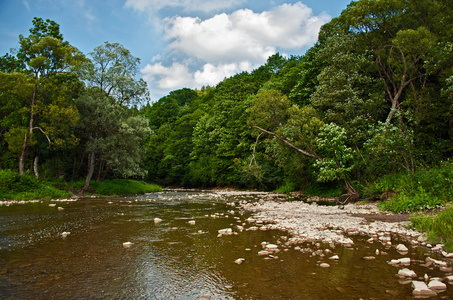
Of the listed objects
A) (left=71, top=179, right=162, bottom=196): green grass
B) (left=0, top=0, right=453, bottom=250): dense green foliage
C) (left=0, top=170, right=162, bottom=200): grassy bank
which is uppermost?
(left=0, top=0, right=453, bottom=250): dense green foliage

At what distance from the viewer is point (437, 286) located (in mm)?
3723

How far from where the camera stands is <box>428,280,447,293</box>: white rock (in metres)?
3.70

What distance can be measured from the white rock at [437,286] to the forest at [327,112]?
7753 millimetres

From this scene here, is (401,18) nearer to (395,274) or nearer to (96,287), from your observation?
(395,274)

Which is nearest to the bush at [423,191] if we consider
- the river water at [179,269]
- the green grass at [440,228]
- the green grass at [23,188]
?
the green grass at [440,228]

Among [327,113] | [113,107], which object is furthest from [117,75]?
[327,113]

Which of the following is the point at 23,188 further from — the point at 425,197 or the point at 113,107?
the point at 425,197

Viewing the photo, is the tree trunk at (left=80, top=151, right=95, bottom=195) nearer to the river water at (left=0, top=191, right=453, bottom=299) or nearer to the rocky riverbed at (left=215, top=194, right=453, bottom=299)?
the river water at (left=0, top=191, right=453, bottom=299)

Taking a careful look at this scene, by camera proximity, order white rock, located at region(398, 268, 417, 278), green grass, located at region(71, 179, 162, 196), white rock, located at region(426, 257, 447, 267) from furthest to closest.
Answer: green grass, located at region(71, 179, 162, 196)
white rock, located at region(426, 257, 447, 267)
white rock, located at region(398, 268, 417, 278)

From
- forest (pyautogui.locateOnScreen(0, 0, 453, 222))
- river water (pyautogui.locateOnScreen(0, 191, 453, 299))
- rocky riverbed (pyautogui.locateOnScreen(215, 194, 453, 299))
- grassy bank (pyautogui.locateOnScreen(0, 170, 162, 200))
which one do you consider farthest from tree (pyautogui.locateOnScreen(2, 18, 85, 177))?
rocky riverbed (pyautogui.locateOnScreen(215, 194, 453, 299))

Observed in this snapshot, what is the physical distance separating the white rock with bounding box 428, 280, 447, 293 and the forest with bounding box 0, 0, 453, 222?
305 inches

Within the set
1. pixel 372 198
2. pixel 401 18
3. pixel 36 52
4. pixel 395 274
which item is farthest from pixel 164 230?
pixel 36 52

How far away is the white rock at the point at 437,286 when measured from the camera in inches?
146

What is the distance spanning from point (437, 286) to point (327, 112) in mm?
17782
